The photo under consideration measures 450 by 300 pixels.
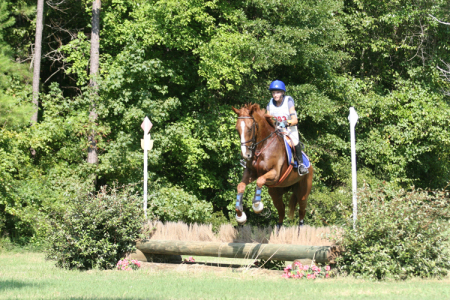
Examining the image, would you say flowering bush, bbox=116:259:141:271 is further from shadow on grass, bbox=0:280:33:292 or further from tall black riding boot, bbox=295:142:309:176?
tall black riding boot, bbox=295:142:309:176

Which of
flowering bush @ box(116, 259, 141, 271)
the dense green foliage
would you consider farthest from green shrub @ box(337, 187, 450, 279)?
the dense green foliage

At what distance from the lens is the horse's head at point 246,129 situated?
8.03 m

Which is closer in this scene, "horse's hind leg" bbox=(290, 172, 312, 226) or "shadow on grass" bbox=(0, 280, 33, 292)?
"shadow on grass" bbox=(0, 280, 33, 292)

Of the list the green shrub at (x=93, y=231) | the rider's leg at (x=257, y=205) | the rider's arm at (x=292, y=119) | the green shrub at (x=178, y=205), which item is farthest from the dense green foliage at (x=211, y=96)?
the rider's leg at (x=257, y=205)

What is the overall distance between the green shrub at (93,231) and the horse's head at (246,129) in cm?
267

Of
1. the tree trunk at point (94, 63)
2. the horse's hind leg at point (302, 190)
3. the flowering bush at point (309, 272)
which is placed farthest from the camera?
the tree trunk at point (94, 63)

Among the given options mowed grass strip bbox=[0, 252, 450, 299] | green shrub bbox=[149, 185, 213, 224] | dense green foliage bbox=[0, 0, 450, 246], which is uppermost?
dense green foliage bbox=[0, 0, 450, 246]

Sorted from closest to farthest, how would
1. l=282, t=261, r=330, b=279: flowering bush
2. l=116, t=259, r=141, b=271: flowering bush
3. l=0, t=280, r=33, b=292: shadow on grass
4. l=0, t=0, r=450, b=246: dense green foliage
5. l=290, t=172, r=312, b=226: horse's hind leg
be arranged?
l=0, t=280, r=33, b=292: shadow on grass → l=282, t=261, r=330, b=279: flowering bush → l=116, t=259, r=141, b=271: flowering bush → l=290, t=172, r=312, b=226: horse's hind leg → l=0, t=0, r=450, b=246: dense green foliage

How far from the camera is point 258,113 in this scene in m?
8.65

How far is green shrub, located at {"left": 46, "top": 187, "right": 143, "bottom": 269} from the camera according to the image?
29.6ft

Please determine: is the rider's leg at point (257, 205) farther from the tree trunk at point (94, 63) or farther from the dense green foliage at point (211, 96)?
the tree trunk at point (94, 63)

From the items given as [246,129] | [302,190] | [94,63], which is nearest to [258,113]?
[246,129]

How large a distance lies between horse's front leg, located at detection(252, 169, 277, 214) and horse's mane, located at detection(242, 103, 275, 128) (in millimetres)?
897

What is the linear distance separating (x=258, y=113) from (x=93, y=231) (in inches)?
143
